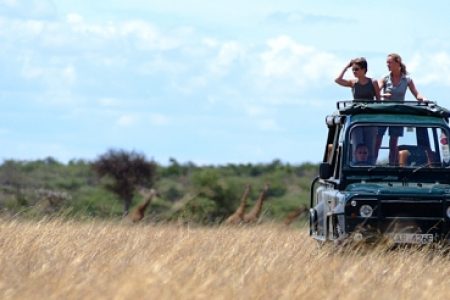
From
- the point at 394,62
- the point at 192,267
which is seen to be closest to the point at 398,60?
the point at 394,62

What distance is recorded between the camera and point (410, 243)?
49.1 feet

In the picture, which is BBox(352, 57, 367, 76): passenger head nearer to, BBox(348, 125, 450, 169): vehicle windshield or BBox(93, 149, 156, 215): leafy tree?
BBox(348, 125, 450, 169): vehicle windshield

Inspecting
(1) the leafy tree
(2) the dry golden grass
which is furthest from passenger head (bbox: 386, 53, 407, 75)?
(1) the leafy tree

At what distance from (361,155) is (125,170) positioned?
91.6 feet

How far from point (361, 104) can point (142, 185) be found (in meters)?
28.1

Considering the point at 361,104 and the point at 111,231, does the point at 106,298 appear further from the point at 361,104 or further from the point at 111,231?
the point at 111,231

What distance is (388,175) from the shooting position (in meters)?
15.7

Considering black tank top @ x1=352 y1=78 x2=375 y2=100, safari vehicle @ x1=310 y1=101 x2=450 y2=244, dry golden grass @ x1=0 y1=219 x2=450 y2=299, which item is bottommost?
dry golden grass @ x1=0 y1=219 x2=450 y2=299

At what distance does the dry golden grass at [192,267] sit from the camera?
10.7m

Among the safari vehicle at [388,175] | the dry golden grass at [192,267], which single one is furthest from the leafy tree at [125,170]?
the safari vehicle at [388,175]

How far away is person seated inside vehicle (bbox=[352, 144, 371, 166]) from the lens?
1577cm

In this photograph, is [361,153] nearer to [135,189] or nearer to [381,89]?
[381,89]

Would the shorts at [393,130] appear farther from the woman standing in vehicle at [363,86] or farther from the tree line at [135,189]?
the tree line at [135,189]

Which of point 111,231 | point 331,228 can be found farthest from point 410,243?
point 111,231
